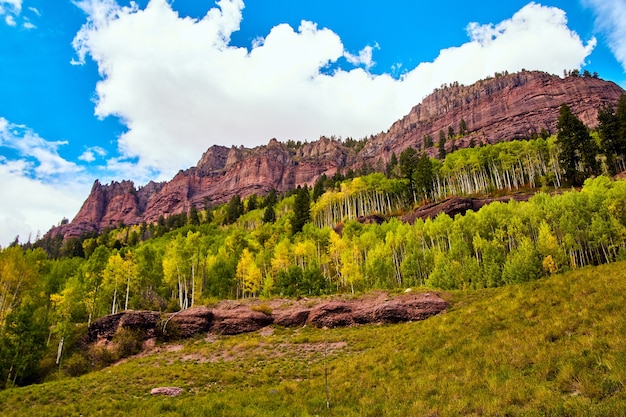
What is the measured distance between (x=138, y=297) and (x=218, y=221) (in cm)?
7188

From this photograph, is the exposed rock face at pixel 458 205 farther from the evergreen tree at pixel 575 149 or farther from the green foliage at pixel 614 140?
the green foliage at pixel 614 140

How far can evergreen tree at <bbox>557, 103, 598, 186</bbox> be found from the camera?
69.4 m

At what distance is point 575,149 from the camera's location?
241 ft

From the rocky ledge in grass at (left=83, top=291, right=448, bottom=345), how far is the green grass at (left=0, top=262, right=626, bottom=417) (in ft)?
19.8

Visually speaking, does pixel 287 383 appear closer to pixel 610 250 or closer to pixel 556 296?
pixel 556 296

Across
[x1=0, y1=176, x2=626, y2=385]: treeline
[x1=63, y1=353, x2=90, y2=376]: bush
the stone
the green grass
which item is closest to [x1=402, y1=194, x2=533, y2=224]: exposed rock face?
[x1=0, y1=176, x2=626, y2=385]: treeline

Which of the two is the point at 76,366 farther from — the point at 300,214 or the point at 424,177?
the point at 424,177

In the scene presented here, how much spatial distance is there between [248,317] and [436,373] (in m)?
26.5

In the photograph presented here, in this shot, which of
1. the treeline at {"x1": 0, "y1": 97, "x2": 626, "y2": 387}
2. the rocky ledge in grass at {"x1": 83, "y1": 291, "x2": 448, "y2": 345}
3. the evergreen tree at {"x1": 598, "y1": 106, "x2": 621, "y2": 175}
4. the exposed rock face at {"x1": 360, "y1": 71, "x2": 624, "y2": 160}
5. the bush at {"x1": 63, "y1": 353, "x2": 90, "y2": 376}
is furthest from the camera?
the exposed rock face at {"x1": 360, "y1": 71, "x2": 624, "y2": 160}

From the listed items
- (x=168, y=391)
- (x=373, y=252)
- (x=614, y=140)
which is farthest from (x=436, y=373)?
(x=614, y=140)

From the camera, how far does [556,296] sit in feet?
62.9

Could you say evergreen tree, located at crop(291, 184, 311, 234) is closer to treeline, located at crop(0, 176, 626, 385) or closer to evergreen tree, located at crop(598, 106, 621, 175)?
treeline, located at crop(0, 176, 626, 385)

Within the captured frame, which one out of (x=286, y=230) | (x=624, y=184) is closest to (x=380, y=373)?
(x=624, y=184)

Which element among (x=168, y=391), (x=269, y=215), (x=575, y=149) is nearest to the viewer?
(x=168, y=391)
